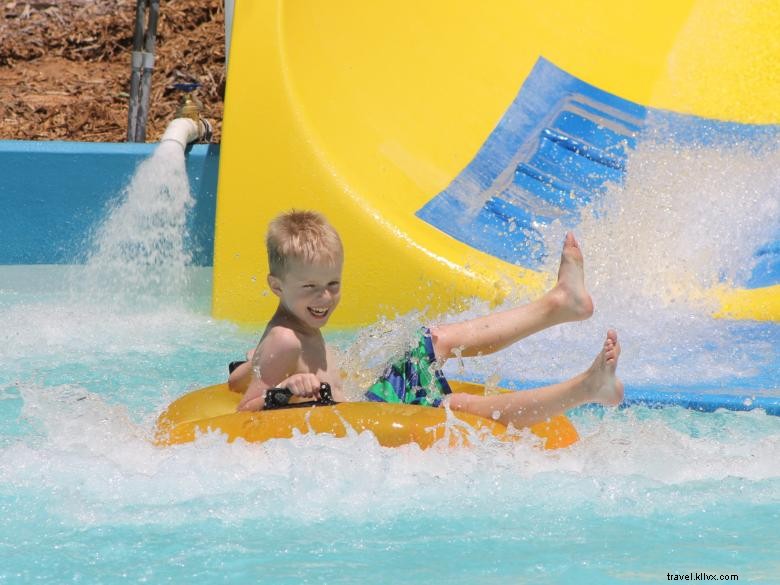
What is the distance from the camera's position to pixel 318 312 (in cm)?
269

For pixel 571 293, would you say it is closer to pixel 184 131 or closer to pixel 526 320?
pixel 526 320

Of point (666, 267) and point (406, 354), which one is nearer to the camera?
point (406, 354)

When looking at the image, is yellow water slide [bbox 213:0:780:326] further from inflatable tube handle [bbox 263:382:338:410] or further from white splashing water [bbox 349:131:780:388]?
inflatable tube handle [bbox 263:382:338:410]

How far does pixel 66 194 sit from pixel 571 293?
2598mm

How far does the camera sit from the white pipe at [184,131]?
468 centimetres

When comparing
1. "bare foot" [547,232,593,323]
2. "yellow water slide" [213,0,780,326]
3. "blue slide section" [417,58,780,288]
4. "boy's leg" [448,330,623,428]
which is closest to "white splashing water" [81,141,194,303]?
"yellow water slide" [213,0,780,326]

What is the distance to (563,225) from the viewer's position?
4523 mm

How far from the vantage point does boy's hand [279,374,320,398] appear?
2535 mm

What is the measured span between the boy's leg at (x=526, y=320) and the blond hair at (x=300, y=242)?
0.34m

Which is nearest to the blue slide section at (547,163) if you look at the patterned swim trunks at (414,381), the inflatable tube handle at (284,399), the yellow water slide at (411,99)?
the yellow water slide at (411,99)

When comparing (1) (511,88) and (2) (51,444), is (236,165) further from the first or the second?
(2) (51,444)

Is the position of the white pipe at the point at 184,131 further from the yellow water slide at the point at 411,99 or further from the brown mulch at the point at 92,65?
the brown mulch at the point at 92,65

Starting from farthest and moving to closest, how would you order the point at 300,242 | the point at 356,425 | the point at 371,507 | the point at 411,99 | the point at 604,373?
1. the point at 411,99
2. the point at 300,242
3. the point at 604,373
4. the point at 356,425
5. the point at 371,507

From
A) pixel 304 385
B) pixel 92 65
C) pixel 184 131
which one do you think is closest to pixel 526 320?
pixel 304 385
